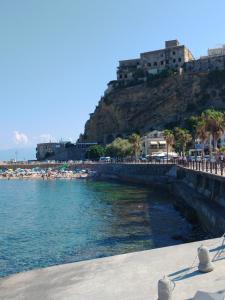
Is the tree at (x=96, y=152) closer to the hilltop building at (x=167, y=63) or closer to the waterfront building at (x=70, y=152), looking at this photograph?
the waterfront building at (x=70, y=152)

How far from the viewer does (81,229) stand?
30.3 metres

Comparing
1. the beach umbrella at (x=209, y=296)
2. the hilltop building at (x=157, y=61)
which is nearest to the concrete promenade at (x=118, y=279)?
the beach umbrella at (x=209, y=296)

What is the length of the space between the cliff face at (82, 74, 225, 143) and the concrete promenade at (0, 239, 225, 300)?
99369mm

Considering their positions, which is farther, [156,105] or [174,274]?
[156,105]

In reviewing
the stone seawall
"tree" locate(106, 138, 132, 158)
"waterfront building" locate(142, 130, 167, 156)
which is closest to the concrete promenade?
the stone seawall

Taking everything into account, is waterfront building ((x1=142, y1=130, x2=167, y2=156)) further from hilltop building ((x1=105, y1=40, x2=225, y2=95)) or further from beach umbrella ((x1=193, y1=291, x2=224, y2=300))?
beach umbrella ((x1=193, y1=291, x2=224, y2=300))

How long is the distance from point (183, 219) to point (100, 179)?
183 feet

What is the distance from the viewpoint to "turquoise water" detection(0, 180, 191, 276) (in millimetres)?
22141

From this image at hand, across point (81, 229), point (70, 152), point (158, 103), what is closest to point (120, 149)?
point (158, 103)

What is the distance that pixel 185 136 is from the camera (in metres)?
72.0

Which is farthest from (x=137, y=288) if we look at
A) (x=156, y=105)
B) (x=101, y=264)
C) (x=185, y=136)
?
(x=156, y=105)

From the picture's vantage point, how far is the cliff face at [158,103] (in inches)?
4429

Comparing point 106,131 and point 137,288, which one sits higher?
point 106,131

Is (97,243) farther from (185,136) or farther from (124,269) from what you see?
(185,136)
